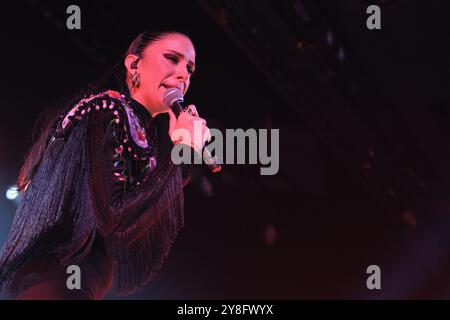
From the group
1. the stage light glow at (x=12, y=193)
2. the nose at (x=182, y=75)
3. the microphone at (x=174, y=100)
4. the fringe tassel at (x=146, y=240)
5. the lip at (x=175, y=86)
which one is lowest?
the fringe tassel at (x=146, y=240)

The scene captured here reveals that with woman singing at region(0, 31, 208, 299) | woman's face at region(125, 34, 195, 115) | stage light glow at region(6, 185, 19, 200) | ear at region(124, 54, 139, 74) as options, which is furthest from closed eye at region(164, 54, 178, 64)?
stage light glow at region(6, 185, 19, 200)

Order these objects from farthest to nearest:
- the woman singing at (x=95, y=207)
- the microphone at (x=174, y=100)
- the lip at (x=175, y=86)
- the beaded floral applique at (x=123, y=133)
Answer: the lip at (x=175, y=86) < the microphone at (x=174, y=100) < the beaded floral applique at (x=123, y=133) < the woman singing at (x=95, y=207)

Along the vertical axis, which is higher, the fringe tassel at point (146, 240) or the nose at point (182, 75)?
the nose at point (182, 75)

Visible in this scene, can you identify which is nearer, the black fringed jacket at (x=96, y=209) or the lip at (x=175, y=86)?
the black fringed jacket at (x=96, y=209)

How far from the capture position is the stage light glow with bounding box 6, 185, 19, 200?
5.42 ft

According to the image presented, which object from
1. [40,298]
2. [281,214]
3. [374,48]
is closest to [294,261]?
[281,214]

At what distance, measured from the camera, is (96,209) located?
138 centimetres

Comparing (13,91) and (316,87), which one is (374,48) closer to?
(316,87)

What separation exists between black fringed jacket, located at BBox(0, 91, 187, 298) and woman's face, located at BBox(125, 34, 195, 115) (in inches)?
6.1

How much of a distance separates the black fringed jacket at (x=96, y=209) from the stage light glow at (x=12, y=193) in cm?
14

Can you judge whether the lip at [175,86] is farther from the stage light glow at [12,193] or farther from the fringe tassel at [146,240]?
the stage light glow at [12,193]

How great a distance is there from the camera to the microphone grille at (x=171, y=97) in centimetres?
163

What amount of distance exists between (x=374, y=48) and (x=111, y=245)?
2171 mm

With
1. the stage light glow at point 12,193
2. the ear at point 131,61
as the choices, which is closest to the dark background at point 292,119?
the stage light glow at point 12,193
